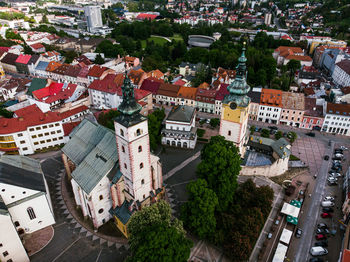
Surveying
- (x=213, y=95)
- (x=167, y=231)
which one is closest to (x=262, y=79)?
(x=213, y=95)

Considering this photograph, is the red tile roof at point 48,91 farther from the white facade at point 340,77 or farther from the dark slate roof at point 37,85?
the white facade at point 340,77

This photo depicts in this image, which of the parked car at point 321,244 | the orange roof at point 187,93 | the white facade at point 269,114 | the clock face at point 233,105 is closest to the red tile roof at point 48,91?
the orange roof at point 187,93

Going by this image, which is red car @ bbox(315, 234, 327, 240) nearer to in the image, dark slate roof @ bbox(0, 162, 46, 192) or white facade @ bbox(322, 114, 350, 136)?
white facade @ bbox(322, 114, 350, 136)

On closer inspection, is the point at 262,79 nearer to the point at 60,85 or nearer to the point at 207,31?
the point at 60,85

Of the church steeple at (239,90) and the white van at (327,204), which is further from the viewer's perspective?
the white van at (327,204)

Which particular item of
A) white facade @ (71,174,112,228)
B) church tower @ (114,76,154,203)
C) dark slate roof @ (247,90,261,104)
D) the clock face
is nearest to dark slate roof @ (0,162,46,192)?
white facade @ (71,174,112,228)

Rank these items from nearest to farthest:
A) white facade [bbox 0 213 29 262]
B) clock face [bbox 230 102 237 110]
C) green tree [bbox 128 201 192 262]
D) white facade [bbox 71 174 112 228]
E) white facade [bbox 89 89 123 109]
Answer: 1. green tree [bbox 128 201 192 262]
2. white facade [bbox 0 213 29 262]
3. white facade [bbox 71 174 112 228]
4. clock face [bbox 230 102 237 110]
5. white facade [bbox 89 89 123 109]

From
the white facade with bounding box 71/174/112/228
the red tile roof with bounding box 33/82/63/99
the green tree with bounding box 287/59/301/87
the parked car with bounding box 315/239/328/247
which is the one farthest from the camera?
the green tree with bounding box 287/59/301/87
